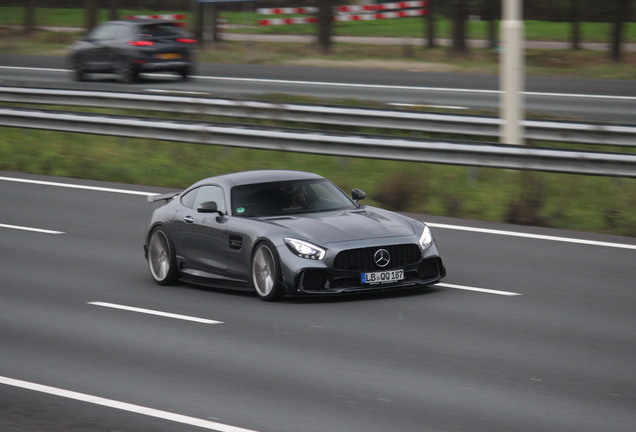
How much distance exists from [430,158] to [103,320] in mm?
7775

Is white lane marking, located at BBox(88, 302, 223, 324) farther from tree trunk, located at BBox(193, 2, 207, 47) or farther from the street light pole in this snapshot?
tree trunk, located at BBox(193, 2, 207, 47)

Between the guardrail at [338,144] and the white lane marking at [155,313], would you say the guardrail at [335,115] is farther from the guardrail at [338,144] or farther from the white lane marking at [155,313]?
the white lane marking at [155,313]

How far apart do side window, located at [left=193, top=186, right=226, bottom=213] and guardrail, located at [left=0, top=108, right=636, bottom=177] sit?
5626mm

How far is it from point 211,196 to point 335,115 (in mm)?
9513

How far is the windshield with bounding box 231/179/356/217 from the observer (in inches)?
491

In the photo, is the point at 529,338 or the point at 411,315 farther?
the point at 411,315

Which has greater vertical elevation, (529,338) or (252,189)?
(252,189)

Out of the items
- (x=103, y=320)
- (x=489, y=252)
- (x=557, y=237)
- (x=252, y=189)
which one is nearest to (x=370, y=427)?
(x=103, y=320)

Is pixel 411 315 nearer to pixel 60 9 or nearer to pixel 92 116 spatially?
pixel 92 116

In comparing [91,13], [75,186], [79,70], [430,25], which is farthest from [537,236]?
[91,13]

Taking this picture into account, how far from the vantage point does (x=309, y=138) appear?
63.8 feet

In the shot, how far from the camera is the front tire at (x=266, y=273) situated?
11672 millimetres

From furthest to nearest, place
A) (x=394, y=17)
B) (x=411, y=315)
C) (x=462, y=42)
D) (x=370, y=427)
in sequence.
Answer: (x=394, y=17) → (x=462, y=42) → (x=411, y=315) → (x=370, y=427)

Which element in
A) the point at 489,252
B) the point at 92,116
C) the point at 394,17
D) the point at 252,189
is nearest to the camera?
the point at 252,189
